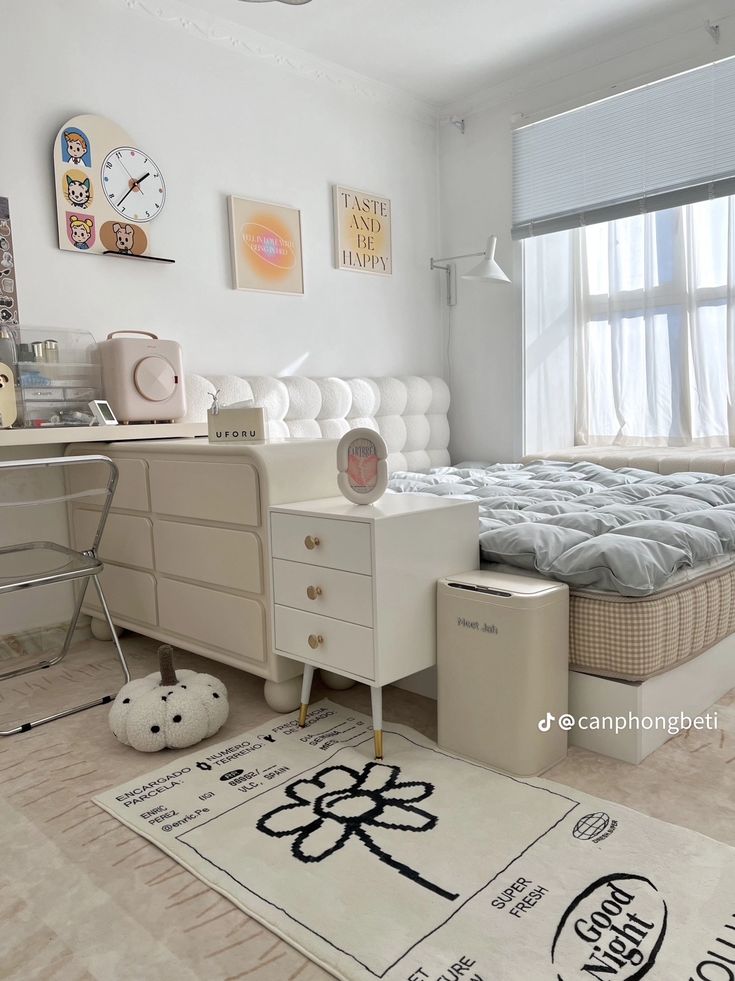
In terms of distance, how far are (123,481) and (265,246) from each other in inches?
56.1

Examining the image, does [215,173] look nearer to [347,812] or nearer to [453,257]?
[453,257]

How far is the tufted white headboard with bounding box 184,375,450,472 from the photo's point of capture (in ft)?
9.95

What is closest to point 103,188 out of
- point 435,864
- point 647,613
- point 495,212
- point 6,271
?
point 6,271

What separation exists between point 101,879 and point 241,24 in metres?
3.23

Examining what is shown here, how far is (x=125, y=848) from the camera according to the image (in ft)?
4.68

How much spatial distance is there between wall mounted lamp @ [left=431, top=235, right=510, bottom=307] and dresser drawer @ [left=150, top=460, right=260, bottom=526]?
6.50 ft

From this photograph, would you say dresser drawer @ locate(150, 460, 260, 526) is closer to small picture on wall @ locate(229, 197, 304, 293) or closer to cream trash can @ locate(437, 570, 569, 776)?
cream trash can @ locate(437, 570, 569, 776)

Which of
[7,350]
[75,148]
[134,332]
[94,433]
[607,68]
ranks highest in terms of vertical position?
[607,68]

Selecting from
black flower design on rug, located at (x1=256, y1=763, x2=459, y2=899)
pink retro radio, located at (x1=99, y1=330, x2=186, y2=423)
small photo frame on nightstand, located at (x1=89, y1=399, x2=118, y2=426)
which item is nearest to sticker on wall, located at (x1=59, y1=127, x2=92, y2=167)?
pink retro radio, located at (x1=99, y1=330, x2=186, y2=423)

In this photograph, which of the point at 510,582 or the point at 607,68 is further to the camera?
the point at 607,68

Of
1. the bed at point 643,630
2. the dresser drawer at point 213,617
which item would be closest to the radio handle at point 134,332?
the dresser drawer at point 213,617

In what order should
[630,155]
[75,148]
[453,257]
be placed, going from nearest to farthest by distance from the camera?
1. [75,148]
2. [630,155]
3. [453,257]

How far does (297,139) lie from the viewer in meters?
3.48

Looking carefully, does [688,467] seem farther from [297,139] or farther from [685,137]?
[297,139]
